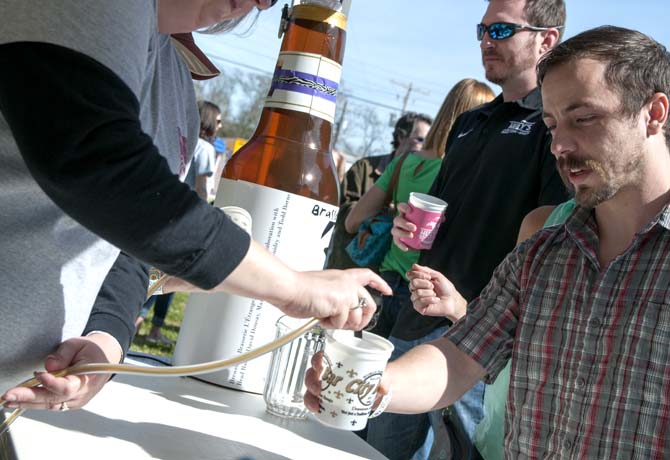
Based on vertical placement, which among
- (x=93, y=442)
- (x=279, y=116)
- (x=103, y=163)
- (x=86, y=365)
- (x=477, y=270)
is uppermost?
(x=279, y=116)

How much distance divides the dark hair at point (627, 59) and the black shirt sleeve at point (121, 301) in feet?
3.75

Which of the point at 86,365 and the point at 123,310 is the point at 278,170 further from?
the point at 86,365

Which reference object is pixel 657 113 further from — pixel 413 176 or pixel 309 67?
pixel 413 176

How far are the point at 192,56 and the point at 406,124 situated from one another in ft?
14.8

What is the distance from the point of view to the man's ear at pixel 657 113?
1.64 m

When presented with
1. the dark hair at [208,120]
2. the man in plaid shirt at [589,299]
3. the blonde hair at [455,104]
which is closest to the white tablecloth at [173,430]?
the man in plaid shirt at [589,299]

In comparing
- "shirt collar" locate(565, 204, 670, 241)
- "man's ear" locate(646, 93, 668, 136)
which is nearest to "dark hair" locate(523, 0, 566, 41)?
"man's ear" locate(646, 93, 668, 136)

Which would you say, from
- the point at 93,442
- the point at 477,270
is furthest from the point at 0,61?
the point at 477,270

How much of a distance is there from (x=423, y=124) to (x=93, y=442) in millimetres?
4674

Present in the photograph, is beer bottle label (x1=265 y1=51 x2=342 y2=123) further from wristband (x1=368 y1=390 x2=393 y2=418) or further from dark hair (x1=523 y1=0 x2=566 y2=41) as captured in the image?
dark hair (x1=523 y1=0 x2=566 y2=41)

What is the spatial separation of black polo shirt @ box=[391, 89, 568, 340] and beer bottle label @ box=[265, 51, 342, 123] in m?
1.10

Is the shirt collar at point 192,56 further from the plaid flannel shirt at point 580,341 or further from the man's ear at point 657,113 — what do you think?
the man's ear at point 657,113

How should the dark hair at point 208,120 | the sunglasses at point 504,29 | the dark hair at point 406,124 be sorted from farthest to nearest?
the dark hair at point 208,120, the dark hair at point 406,124, the sunglasses at point 504,29

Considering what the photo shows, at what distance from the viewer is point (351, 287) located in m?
1.04
